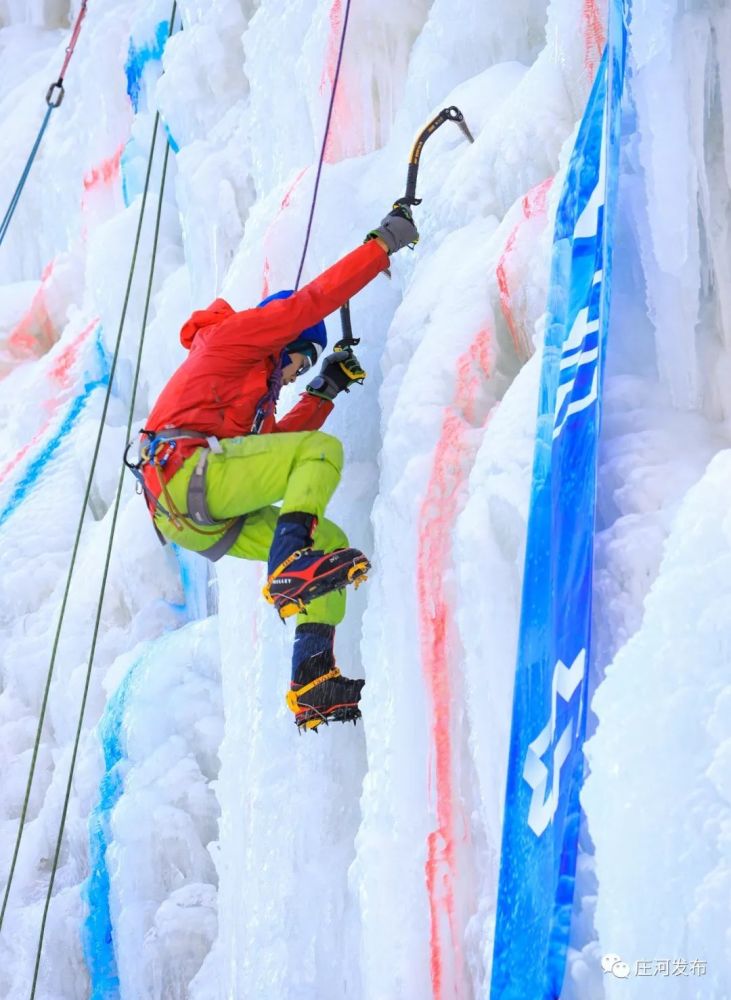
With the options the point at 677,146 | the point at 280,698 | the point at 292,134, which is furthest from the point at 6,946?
the point at 677,146

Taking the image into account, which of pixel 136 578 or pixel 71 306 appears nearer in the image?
pixel 136 578

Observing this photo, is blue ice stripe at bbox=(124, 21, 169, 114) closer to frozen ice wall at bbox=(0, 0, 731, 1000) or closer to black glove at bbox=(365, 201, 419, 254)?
frozen ice wall at bbox=(0, 0, 731, 1000)

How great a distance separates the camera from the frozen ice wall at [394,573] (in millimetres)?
2623

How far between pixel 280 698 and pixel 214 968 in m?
1.48

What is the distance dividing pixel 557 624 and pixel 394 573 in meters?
0.95

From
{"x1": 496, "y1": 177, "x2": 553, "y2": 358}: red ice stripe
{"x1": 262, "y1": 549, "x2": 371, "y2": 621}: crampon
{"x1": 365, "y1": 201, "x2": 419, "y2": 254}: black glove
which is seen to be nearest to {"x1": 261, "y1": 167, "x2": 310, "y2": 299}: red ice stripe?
{"x1": 365, "y1": 201, "x2": 419, "y2": 254}: black glove

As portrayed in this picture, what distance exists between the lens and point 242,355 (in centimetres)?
374

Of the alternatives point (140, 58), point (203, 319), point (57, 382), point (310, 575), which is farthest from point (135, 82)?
point (310, 575)

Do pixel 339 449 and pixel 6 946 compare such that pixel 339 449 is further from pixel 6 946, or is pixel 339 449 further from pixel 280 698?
pixel 6 946

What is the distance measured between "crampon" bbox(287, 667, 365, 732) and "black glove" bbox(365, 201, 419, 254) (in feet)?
4.29

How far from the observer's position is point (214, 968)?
4844 millimetres

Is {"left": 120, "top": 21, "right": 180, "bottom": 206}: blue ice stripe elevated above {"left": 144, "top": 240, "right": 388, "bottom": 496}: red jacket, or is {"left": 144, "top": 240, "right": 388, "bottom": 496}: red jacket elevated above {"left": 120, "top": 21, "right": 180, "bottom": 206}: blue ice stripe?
{"left": 120, "top": 21, "right": 180, "bottom": 206}: blue ice stripe

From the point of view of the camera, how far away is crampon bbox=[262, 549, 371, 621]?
3271mm

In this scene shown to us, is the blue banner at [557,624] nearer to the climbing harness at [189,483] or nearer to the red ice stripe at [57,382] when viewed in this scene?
the climbing harness at [189,483]
